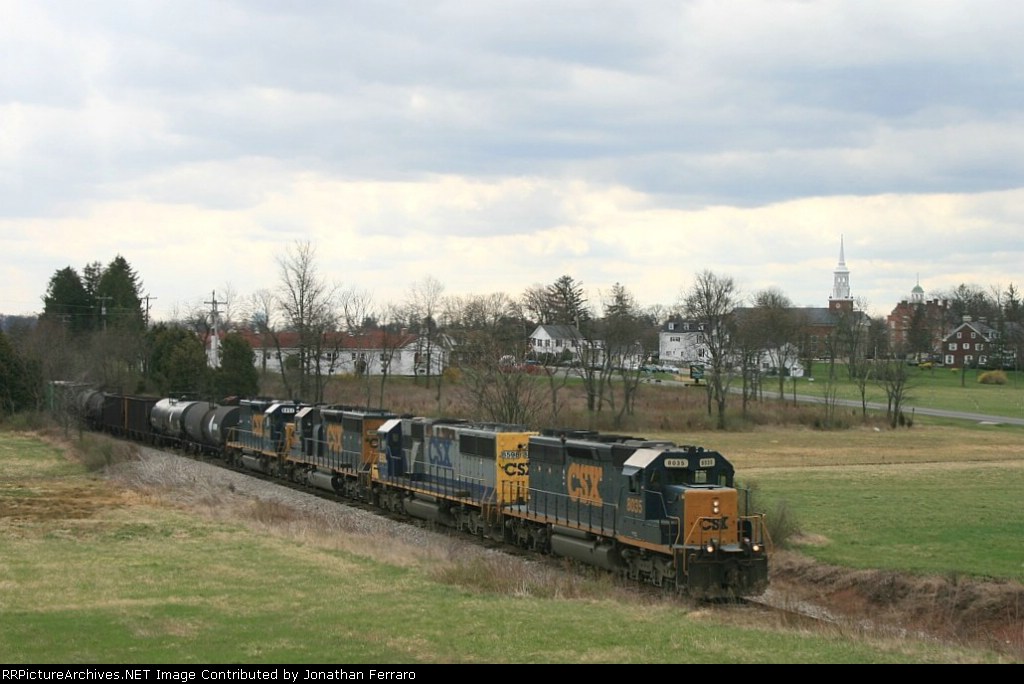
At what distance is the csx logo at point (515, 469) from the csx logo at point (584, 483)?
345 cm

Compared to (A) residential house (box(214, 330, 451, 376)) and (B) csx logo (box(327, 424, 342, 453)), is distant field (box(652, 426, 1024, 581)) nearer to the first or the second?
(B) csx logo (box(327, 424, 342, 453))

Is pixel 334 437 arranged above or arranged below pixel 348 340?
below

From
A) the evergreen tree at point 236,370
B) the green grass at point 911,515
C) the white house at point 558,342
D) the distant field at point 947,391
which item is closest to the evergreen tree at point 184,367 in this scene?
the evergreen tree at point 236,370

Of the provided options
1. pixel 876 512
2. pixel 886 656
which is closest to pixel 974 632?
pixel 886 656

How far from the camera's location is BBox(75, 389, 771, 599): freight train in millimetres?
21625

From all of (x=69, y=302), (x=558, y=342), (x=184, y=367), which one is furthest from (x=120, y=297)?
(x=558, y=342)

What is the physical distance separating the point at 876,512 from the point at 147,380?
7559 cm

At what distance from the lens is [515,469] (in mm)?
29766

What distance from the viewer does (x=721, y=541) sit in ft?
71.0

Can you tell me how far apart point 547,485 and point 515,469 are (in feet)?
7.29

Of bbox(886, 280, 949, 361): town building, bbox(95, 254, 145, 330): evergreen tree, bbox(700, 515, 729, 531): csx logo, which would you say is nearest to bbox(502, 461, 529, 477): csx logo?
bbox(700, 515, 729, 531): csx logo

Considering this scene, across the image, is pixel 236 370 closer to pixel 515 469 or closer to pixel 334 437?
pixel 334 437

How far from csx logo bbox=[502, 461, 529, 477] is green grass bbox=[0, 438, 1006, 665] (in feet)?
19.1

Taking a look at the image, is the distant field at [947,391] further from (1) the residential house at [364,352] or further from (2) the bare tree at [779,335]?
(1) the residential house at [364,352]
